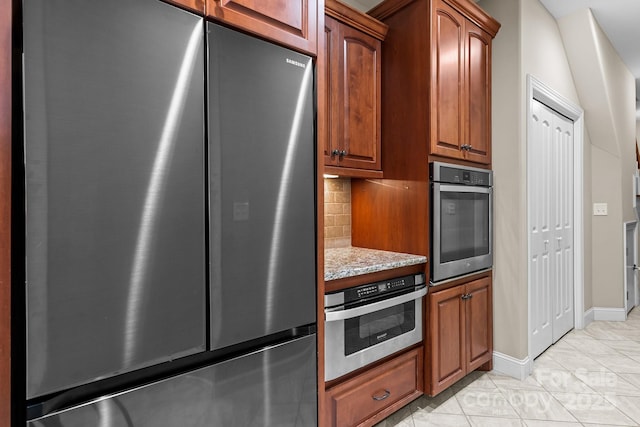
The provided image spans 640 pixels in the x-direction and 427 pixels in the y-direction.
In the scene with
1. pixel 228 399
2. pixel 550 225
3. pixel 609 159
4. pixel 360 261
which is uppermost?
pixel 609 159

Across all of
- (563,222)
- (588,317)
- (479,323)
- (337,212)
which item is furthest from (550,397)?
(588,317)

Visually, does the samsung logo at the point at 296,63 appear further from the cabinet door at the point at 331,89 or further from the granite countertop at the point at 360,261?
the granite countertop at the point at 360,261

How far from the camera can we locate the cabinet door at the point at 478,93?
7.49ft

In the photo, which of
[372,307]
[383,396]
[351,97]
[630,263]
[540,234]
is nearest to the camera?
[372,307]

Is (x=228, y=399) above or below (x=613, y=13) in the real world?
below

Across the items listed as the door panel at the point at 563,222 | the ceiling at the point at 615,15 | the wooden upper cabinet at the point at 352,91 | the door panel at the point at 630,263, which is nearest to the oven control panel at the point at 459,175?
the wooden upper cabinet at the point at 352,91

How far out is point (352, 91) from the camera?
2.04 m

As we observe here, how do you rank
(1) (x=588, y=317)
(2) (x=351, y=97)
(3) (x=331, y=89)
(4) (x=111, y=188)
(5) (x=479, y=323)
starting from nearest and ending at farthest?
(4) (x=111, y=188)
(3) (x=331, y=89)
(2) (x=351, y=97)
(5) (x=479, y=323)
(1) (x=588, y=317)

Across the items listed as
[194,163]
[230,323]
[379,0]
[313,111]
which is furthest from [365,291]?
[379,0]

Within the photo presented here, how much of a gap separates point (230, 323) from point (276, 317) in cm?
18

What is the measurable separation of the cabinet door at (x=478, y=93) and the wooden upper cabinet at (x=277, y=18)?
1332mm

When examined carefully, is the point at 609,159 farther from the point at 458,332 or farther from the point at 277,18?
the point at 277,18

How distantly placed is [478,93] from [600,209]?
8.03ft

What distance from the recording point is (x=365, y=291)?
1.67 meters
